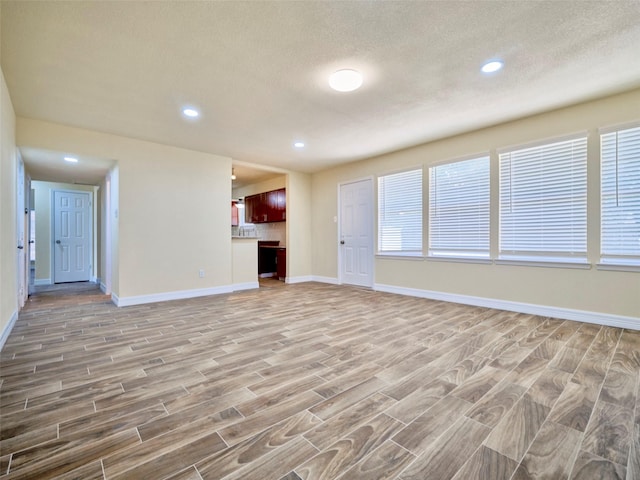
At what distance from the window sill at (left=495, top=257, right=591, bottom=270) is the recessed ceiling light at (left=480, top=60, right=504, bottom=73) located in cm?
247

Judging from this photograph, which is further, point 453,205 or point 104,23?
point 453,205

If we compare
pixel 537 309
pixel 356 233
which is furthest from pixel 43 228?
pixel 537 309

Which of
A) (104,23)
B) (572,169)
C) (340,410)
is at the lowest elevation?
(340,410)

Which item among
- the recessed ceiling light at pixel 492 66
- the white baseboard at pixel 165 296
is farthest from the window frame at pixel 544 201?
the white baseboard at pixel 165 296

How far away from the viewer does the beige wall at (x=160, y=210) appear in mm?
4207

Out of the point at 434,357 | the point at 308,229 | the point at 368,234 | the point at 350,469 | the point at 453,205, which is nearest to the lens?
the point at 350,469

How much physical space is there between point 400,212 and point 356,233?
44.9 inches

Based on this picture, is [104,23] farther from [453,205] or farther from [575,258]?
[575,258]

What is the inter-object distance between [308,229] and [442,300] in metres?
3.51

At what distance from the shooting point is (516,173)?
396 cm

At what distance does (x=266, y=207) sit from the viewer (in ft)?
25.6

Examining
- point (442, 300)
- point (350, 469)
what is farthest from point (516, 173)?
point (350, 469)

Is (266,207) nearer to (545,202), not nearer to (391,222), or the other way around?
(391,222)

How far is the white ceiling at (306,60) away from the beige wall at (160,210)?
34cm
